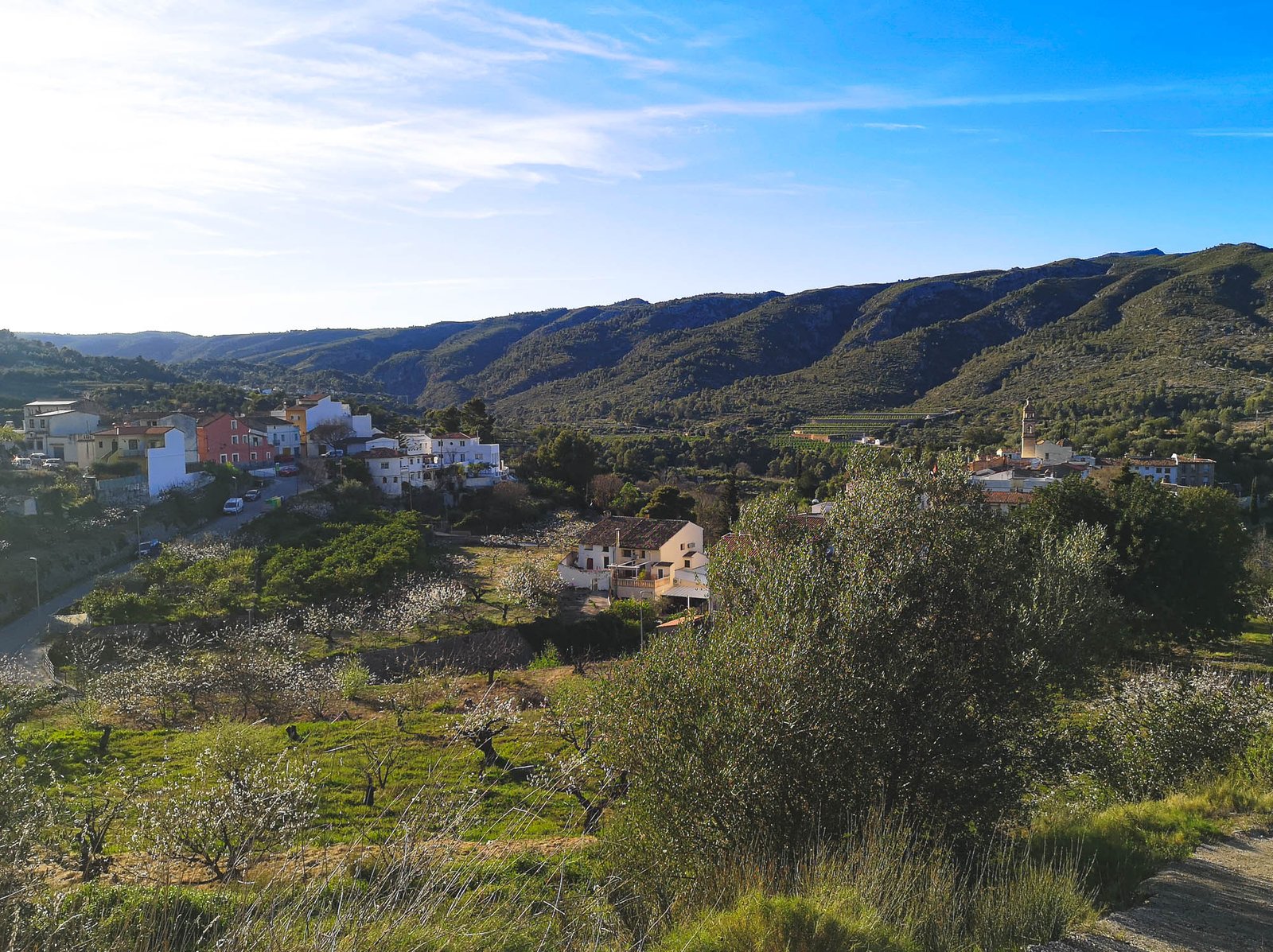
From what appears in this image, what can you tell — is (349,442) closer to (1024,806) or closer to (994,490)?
(994,490)

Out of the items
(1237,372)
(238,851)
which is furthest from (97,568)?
(1237,372)

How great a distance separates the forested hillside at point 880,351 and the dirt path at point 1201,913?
70850 mm

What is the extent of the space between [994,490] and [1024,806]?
117 ft

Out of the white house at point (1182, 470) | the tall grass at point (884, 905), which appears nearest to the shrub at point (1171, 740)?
the tall grass at point (884, 905)

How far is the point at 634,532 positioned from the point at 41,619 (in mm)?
24029

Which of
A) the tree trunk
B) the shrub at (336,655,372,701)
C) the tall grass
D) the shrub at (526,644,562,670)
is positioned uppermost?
the tall grass

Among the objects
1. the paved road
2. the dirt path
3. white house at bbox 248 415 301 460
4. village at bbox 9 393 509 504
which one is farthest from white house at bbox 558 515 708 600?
white house at bbox 248 415 301 460

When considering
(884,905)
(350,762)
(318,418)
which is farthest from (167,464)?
(884,905)

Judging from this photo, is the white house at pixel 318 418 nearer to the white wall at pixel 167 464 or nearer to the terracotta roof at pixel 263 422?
the terracotta roof at pixel 263 422

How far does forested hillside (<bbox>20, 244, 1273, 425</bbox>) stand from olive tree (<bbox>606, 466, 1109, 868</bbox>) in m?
69.5

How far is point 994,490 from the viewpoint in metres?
41.8

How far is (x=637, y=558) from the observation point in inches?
1495

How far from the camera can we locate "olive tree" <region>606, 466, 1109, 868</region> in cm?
812

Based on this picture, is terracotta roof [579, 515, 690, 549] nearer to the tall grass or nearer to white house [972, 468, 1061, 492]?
white house [972, 468, 1061, 492]
